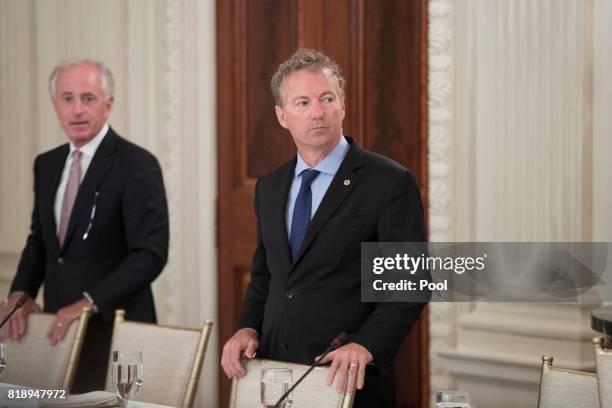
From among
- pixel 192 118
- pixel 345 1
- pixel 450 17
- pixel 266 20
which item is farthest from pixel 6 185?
pixel 450 17

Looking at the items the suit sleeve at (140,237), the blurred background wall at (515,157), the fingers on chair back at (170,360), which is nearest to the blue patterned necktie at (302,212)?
the fingers on chair back at (170,360)

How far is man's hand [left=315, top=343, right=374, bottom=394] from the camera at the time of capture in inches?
99.7

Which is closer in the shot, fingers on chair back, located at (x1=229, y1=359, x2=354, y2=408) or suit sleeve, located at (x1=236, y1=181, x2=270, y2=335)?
fingers on chair back, located at (x1=229, y1=359, x2=354, y2=408)

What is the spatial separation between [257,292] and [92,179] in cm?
105

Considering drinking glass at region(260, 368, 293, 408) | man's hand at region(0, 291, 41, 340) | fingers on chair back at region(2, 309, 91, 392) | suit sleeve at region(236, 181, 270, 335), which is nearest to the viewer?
drinking glass at region(260, 368, 293, 408)

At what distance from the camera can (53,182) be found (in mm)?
3834

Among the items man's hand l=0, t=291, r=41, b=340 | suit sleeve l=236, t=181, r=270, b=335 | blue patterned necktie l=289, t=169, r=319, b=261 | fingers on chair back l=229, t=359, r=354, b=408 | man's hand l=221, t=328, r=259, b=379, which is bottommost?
fingers on chair back l=229, t=359, r=354, b=408

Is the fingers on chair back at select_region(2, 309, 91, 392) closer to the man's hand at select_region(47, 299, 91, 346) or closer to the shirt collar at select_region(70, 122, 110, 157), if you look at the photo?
the man's hand at select_region(47, 299, 91, 346)

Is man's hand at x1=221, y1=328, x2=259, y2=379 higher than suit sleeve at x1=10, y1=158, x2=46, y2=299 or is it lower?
lower

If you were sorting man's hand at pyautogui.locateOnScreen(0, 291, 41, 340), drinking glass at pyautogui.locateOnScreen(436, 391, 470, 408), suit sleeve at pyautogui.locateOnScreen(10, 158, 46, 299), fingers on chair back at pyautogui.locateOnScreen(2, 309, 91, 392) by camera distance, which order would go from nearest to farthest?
drinking glass at pyautogui.locateOnScreen(436, 391, 470, 408), fingers on chair back at pyautogui.locateOnScreen(2, 309, 91, 392), man's hand at pyautogui.locateOnScreen(0, 291, 41, 340), suit sleeve at pyautogui.locateOnScreen(10, 158, 46, 299)

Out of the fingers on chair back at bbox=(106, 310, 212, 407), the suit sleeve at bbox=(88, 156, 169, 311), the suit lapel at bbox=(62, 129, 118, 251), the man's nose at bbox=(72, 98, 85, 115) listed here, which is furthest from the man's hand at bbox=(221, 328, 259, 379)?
the man's nose at bbox=(72, 98, 85, 115)

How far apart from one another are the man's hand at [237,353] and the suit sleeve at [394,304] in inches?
13.1

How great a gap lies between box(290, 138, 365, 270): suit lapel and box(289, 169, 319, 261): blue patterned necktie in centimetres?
5

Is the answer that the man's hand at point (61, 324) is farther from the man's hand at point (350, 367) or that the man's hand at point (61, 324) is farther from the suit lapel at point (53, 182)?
the man's hand at point (350, 367)
